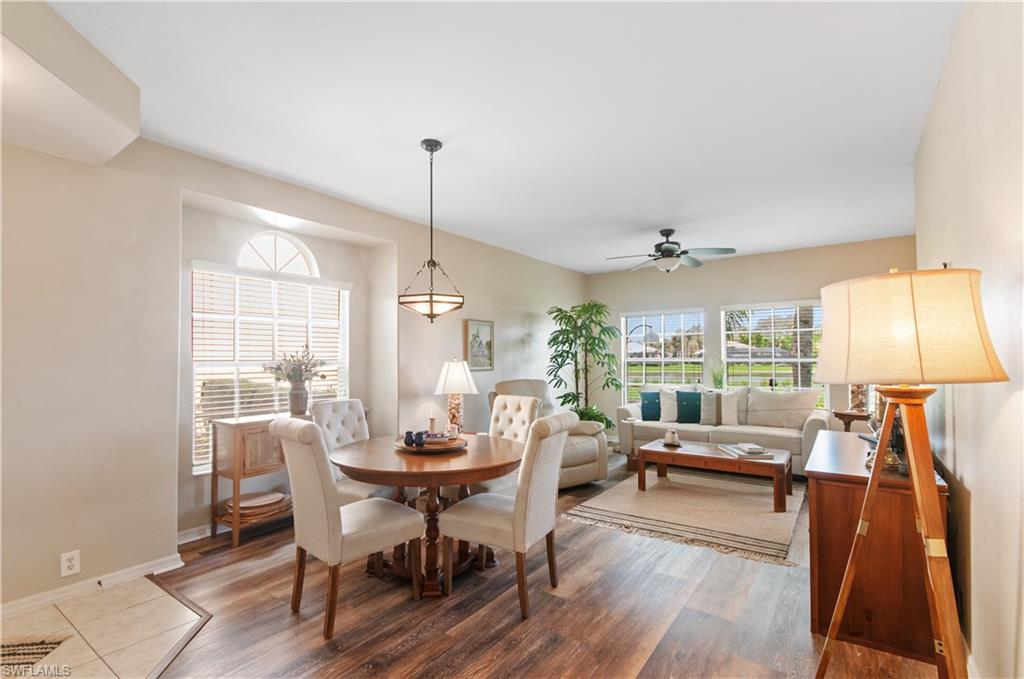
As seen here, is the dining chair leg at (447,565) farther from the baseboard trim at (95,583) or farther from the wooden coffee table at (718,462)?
the wooden coffee table at (718,462)

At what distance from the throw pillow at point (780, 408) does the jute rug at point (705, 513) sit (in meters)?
0.75

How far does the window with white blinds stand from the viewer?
3699mm

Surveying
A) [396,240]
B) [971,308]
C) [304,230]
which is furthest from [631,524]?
[304,230]

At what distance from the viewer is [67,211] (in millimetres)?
2715

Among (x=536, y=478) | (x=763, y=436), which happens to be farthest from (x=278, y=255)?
(x=763, y=436)

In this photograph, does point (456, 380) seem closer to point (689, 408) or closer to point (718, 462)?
point (718, 462)

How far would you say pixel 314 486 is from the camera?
7.80 feet

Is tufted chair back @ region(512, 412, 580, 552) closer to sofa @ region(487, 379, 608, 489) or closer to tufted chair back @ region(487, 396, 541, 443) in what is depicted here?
tufted chair back @ region(487, 396, 541, 443)

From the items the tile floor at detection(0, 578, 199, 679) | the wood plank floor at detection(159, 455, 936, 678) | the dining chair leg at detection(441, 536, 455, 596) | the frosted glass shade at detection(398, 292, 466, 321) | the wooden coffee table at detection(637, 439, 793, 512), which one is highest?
the frosted glass shade at detection(398, 292, 466, 321)

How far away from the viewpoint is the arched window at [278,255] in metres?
4.06

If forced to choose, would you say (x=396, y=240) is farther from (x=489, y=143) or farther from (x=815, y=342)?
(x=815, y=342)

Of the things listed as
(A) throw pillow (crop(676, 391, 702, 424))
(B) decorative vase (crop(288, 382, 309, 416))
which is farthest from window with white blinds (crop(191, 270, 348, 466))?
(A) throw pillow (crop(676, 391, 702, 424))

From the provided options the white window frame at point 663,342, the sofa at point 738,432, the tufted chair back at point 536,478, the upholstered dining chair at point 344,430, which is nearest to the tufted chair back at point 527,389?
the sofa at point 738,432

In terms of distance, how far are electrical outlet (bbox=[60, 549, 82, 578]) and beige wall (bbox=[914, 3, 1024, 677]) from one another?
4093 mm
